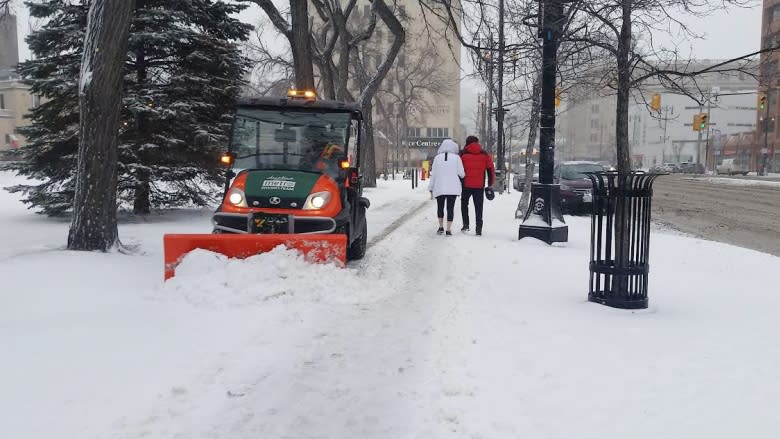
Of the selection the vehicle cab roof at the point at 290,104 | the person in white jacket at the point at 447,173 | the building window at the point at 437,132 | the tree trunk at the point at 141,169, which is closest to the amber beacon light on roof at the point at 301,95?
the vehicle cab roof at the point at 290,104

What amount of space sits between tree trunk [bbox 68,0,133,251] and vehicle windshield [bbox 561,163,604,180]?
14501 mm

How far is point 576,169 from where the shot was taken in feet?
64.2

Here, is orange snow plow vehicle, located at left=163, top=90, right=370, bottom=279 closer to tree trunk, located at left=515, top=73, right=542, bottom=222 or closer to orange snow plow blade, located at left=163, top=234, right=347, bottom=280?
orange snow plow blade, located at left=163, top=234, right=347, bottom=280

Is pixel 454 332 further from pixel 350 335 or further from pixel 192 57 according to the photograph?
pixel 192 57

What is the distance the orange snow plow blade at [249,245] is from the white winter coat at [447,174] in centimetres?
534

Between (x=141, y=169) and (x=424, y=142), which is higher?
(x=424, y=142)

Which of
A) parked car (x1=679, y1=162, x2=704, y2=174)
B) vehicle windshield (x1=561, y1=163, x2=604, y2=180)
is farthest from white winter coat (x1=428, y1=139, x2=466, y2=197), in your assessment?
parked car (x1=679, y1=162, x2=704, y2=174)

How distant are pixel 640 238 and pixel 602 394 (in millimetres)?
2701

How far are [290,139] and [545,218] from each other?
521 centimetres

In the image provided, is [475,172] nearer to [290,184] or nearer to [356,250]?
[356,250]

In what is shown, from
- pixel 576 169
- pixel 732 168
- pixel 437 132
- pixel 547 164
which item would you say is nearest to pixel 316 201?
pixel 547 164

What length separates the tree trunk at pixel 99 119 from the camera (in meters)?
7.92

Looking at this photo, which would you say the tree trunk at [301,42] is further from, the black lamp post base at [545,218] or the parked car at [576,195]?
the black lamp post base at [545,218]

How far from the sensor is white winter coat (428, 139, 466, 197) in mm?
11523
